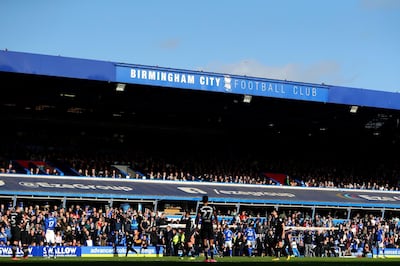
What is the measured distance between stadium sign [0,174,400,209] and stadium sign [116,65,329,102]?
210 inches

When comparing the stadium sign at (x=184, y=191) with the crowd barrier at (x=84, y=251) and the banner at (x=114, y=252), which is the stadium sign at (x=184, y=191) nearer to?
the banner at (x=114, y=252)

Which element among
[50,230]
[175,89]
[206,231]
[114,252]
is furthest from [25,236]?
[175,89]

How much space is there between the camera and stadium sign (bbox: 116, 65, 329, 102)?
39.7 metres

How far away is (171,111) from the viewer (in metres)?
49.0

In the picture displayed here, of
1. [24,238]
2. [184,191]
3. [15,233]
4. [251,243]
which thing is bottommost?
[251,243]

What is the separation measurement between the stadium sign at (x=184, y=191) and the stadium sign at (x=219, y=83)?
17.5 feet

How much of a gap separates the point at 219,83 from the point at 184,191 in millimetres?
5804

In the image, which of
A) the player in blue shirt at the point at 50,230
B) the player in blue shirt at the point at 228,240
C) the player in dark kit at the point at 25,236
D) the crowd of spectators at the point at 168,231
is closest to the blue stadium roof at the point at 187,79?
the crowd of spectators at the point at 168,231

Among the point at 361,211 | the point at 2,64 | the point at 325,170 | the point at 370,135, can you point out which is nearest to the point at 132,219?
the point at 2,64

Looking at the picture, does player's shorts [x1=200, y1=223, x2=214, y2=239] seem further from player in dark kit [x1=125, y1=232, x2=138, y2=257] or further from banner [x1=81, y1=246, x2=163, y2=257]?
banner [x1=81, y1=246, x2=163, y2=257]

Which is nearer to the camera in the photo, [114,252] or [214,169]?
[114,252]

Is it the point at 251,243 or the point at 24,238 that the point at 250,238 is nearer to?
the point at 251,243

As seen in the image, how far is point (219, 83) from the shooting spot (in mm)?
41594

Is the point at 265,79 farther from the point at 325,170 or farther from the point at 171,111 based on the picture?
the point at 325,170
